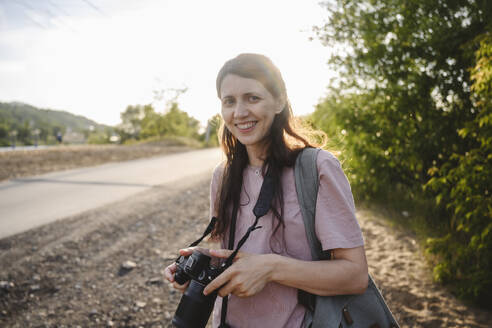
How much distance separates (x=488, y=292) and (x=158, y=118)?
31.0 m

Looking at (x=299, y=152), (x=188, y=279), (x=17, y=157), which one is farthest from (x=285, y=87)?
(x=17, y=157)

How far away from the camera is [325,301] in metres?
1.13

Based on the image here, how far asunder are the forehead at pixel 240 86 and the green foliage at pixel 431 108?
53.0 inches

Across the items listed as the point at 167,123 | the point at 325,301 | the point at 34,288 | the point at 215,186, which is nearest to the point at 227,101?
the point at 215,186

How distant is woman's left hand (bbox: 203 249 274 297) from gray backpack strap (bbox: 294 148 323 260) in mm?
186

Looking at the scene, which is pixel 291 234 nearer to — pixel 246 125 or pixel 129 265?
pixel 246 125

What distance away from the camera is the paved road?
17.7 ft

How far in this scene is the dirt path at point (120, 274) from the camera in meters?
2.75

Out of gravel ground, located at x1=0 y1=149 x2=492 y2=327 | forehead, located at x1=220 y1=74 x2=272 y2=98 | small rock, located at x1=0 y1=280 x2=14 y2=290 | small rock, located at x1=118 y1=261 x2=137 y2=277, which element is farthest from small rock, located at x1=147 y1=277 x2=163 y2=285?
forehead, located at x1=220 y1=74 x2=272 y2=98

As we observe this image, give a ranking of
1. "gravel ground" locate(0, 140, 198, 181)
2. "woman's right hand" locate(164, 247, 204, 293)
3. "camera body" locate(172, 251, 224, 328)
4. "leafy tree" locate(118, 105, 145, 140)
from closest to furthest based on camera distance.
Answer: "camera body" locate(172, 251, 224, 328) < "woman's right hand" locate(164, 247, 204, 293) < "gravel ground" locate(0, 140, 198, 181) < "leafy tree" locate(118, 105, 145, 140)

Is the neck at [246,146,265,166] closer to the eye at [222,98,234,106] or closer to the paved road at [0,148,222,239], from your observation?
the eye at [222,98,234,106]

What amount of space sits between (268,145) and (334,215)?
489 mm

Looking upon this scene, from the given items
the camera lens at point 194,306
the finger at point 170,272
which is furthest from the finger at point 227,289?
the finger at point 170,272

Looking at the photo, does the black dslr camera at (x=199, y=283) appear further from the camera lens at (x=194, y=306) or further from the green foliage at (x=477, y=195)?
the green foliage at (x=477, y=195)
